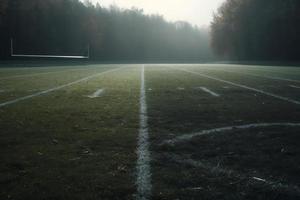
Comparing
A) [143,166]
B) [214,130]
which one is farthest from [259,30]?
[143,166]

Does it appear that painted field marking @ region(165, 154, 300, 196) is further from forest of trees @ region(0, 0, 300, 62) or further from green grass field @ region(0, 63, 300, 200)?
forest of trees @ region(0, 0, 300, 62)

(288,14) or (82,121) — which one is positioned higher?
(288,14)

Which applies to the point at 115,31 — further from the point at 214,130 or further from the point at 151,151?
the point at 151,151

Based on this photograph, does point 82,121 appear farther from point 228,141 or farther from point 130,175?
point 130,175

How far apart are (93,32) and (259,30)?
33566 mm

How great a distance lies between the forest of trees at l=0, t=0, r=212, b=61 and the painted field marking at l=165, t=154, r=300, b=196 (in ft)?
186

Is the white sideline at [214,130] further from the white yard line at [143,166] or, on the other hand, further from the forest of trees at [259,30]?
the forest of trees at [259,30]

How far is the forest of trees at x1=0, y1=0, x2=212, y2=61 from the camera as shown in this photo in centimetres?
6494

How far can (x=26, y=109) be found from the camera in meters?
8.21

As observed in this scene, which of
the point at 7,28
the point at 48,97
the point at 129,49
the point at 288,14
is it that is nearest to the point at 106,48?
the point at 129,49

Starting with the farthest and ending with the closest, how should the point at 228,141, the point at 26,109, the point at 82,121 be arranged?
1. the point at 26,109
2. the point at 82,121
3. the point at 228,141

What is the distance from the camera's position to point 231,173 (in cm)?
393

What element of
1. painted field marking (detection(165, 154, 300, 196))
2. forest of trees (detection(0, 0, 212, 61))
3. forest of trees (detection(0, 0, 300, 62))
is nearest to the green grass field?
painted field marking (detection(165, 154, 300, 196))

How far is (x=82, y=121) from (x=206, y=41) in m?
124
